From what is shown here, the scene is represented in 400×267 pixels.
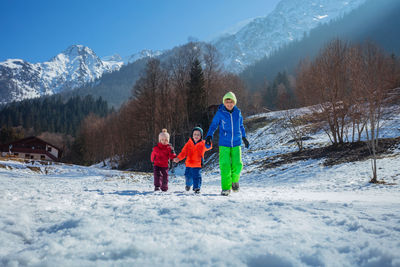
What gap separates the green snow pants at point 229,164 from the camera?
487 cm

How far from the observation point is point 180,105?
28.9 metres

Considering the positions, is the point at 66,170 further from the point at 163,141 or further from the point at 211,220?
the point at 211,220

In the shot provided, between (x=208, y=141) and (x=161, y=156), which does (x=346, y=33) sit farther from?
(x=161, y=156)

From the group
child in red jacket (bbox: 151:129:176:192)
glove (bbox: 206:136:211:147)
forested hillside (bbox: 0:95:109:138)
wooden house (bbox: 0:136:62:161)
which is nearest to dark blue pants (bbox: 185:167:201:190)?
child in red jacket (bbox: 151:129:176:192)

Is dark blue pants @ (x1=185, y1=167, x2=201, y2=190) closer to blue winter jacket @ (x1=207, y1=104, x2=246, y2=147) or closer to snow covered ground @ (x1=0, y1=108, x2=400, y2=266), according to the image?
blue winter jacket @ (x1=207, y1=104, x2=246, y2=147)

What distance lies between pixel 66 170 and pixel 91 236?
1640cm

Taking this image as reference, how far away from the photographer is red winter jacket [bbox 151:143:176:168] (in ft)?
20.1

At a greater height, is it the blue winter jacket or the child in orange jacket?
the blue winter jacket

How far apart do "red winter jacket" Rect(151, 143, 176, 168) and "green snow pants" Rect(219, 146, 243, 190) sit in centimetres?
175

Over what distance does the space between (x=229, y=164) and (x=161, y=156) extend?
2143 millimetres

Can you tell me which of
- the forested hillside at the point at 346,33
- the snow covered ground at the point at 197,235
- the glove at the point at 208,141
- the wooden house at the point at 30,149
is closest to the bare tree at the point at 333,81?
the glove at the point at 208,141

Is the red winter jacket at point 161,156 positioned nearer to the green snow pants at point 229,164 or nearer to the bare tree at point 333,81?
the green snow pants at point 229,164

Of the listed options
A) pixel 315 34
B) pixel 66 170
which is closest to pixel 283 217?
pixel 66 170

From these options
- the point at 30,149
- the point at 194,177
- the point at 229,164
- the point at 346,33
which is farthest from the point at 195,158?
the point at 346,33
